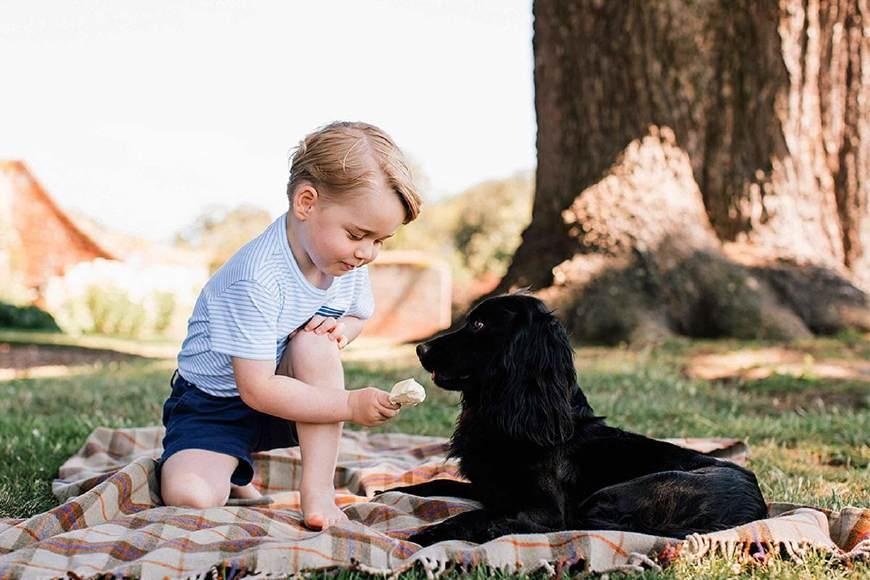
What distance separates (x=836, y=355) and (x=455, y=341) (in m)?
4.48

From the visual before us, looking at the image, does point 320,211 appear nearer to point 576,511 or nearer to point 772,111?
point 576,511

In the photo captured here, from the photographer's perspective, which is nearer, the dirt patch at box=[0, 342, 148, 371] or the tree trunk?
the tree trunk

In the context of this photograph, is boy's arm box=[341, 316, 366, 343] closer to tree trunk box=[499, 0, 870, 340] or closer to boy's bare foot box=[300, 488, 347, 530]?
boy's bare foot box=[300, 488, 347, 530]

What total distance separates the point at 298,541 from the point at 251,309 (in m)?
0.82

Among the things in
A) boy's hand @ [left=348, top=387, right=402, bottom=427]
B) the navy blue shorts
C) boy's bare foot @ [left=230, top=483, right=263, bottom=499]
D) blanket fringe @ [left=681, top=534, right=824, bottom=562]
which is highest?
boy's hand @ [left=348, top=387, right=402, bottom=427]

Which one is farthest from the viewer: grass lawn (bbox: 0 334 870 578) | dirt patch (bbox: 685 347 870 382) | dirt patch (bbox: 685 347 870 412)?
dirt patch (bbox: 685 347 870 382)

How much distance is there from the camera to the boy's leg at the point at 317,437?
3.01 metres

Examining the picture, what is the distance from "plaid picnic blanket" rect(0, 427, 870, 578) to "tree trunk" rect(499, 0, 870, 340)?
4.66 metres

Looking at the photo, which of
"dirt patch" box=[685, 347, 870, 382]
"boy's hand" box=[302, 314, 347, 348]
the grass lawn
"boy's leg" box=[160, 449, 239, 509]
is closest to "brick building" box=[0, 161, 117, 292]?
the grass lawn

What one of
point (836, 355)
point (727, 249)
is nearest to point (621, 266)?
point (727, 249)

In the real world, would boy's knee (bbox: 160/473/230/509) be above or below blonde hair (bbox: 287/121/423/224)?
below

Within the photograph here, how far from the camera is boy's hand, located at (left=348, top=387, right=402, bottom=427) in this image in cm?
279

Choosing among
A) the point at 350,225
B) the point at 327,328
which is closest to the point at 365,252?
the point at 350,225

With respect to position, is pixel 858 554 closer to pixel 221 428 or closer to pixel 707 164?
pixel 221 428
